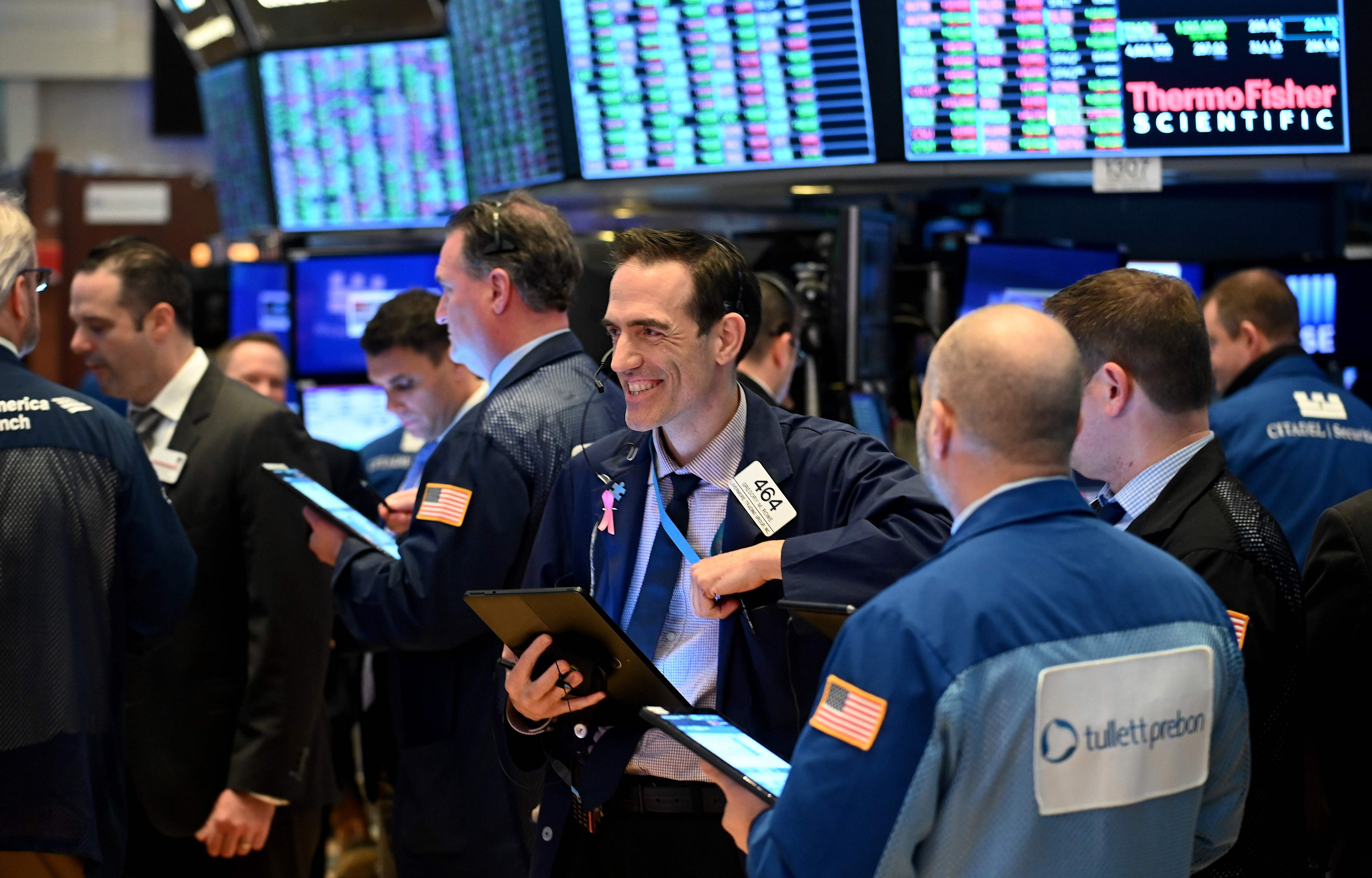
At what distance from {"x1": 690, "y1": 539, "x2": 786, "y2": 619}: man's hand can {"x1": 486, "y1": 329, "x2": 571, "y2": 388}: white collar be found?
3.13 feet

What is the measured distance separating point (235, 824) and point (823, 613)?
75.8 inches

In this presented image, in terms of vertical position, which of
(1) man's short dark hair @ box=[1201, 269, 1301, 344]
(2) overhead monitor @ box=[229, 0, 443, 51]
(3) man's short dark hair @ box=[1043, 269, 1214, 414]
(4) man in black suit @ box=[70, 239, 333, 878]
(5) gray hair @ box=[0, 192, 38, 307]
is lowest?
(4) man in black suit @ box=[70, 239, 333, 878]

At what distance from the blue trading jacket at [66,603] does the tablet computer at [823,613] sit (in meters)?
1.46

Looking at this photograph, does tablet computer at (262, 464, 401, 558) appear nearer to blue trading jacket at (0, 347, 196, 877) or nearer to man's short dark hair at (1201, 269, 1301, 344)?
blue trading jacket at (0, 347, 196, 877)

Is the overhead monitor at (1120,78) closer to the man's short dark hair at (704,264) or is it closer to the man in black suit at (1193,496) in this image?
the man in black suit at (1193,496)

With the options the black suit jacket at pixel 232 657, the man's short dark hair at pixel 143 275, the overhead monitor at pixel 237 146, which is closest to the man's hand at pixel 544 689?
the black suit jacket at pixel 232 657

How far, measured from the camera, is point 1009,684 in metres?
1.37

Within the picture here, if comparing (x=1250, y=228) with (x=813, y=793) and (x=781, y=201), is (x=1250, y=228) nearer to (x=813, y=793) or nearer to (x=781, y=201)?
(x=781, y=201)

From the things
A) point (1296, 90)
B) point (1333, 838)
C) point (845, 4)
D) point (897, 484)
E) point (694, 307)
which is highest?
point (845, 4)

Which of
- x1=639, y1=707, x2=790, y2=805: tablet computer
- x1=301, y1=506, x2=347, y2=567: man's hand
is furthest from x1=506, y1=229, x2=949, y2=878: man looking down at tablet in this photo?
x1=301, y1=506, x2=347, y2=567: man's hand

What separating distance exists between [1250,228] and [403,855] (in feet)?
11.2

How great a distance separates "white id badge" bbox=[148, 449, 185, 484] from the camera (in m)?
3.08

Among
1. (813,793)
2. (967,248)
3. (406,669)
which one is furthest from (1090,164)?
(813,793)

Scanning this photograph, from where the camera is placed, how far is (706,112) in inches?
161
